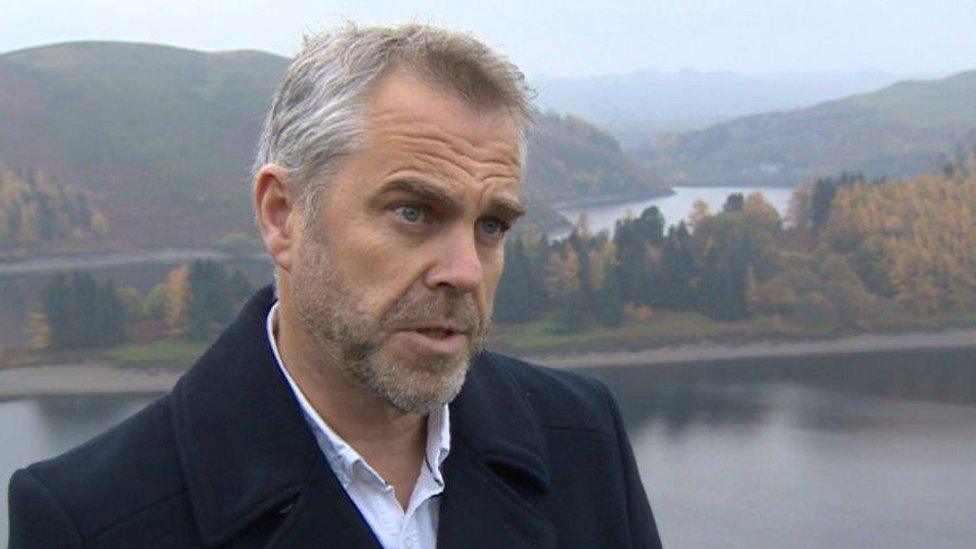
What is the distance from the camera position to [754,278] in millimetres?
27719

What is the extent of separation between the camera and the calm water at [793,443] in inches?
634

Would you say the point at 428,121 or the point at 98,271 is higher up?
the point at 428,121

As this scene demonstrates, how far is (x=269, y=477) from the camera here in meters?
1.20

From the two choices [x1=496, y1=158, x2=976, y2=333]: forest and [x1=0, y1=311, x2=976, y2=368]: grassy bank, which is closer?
[x1=0, y1=311, x2=976, y2=368]: grassy bank

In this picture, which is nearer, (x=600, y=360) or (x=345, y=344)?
(x=345, y=344)

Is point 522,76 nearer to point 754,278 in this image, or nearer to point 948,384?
point 948,384

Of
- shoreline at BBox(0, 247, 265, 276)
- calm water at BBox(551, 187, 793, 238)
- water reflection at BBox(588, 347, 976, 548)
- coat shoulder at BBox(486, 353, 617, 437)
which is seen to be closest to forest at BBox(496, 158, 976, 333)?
water reflection at BBox(588, 347, 976, 548)

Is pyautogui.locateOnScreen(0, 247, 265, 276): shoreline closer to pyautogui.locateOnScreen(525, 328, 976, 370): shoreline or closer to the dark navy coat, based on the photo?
pyautogui.locateOnScreen(525, 328, 976, 370): shoreline

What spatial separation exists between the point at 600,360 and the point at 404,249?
23.4 m

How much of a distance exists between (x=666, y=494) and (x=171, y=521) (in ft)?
52.9

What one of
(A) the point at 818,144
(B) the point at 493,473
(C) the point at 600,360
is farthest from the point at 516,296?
(B) the point at 493,473

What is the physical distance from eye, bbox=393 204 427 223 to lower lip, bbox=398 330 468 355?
12 cm

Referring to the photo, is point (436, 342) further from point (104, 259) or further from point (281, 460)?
point (104, 259)

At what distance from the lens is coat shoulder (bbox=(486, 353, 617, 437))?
1.47 meters
